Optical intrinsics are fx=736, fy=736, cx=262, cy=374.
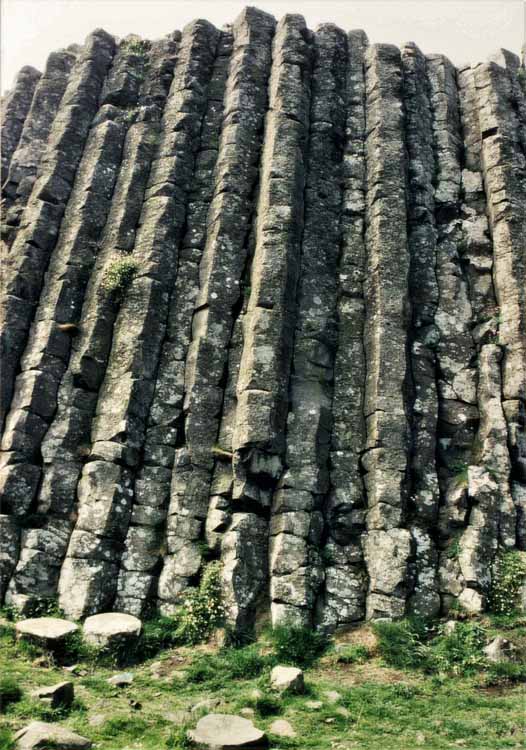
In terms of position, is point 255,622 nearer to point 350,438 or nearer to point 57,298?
point 350,438

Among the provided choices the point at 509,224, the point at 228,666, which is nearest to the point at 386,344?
the point at 509,224

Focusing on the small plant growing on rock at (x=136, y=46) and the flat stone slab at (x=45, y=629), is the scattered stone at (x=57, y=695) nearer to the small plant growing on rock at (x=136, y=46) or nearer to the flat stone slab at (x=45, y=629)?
the flat stone slab at (x=45, y=629)

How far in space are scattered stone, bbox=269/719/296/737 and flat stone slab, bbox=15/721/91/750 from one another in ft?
8.03

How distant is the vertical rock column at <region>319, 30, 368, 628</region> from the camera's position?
13531 mm

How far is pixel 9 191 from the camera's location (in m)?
20.0

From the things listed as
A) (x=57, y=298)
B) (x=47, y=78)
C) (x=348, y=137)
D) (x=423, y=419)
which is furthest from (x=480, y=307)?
(x=47, y=78)

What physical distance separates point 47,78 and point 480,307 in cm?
1477

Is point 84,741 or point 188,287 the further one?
point 188,287

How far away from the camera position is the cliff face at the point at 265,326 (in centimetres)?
1387

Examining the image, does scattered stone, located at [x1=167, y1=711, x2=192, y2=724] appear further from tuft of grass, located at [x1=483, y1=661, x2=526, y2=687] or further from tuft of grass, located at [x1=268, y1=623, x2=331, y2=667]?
tuft of grass, located at [x1=483, y1=661, x2=526, y2=687]

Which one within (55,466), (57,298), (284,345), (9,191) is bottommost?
(55,466)

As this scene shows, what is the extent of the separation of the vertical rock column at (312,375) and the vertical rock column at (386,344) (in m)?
0.81

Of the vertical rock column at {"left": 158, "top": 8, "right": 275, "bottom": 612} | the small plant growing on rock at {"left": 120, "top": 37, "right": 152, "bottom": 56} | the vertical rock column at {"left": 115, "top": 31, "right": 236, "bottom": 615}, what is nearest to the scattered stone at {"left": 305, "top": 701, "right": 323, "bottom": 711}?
the vertical rock column at {"left": 158, "top": 8, "right": 275, "bottom": 612}

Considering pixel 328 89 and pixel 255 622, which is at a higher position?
pixel 328 89
